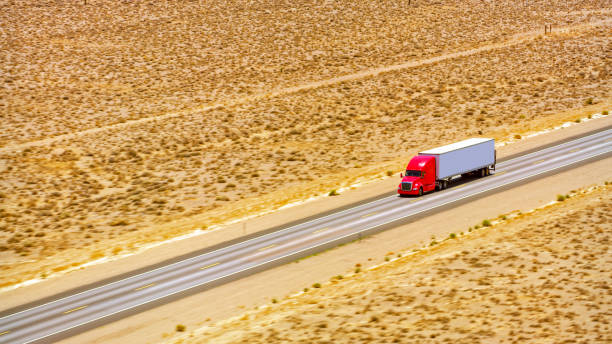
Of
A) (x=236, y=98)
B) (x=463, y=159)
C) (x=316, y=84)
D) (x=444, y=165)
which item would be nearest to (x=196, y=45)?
(x=236, y=98)

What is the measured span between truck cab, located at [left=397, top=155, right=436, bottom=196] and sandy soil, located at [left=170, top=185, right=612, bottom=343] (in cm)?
1036

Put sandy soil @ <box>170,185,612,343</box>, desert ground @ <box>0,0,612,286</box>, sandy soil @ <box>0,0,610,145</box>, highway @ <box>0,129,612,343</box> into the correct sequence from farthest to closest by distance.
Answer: sandy soil @ <box>0,0,610,145</box> → desert ground @ <box>0,0,612,286</box> → highway @ <box>0,129,612,343</box> → sandy soil @ <box>170,185,612,343</box>

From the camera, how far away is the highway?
1337 inches

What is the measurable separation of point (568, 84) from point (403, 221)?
42.4 m

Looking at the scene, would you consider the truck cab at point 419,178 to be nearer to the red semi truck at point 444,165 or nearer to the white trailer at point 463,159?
the red semi truck at point 444,165

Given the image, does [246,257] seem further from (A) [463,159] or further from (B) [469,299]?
(A) [463,159]

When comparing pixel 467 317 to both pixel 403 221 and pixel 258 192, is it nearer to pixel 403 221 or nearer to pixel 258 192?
pixel 403 221

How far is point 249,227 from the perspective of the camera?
47281mm

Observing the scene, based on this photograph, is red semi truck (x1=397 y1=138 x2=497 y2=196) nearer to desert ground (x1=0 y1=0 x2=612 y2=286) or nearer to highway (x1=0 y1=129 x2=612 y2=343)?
highway (x1=0 y1=129 x2=612 y2=343)

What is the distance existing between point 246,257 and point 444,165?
16826mm

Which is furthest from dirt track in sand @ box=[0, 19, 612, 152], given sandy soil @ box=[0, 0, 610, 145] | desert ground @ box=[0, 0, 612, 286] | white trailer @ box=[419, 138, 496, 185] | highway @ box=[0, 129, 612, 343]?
white trailer @ box=[419, 138, 496, 185]

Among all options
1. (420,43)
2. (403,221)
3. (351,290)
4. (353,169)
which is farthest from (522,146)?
(420,43)

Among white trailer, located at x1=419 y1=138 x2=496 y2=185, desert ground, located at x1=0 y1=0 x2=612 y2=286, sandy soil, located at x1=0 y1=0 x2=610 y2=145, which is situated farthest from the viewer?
sandy soil, located at x1=0 y1=0 x2=610 y2=145

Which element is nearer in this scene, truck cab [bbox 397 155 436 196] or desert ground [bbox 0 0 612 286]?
truck cab [bbox 397 155 436 196]
